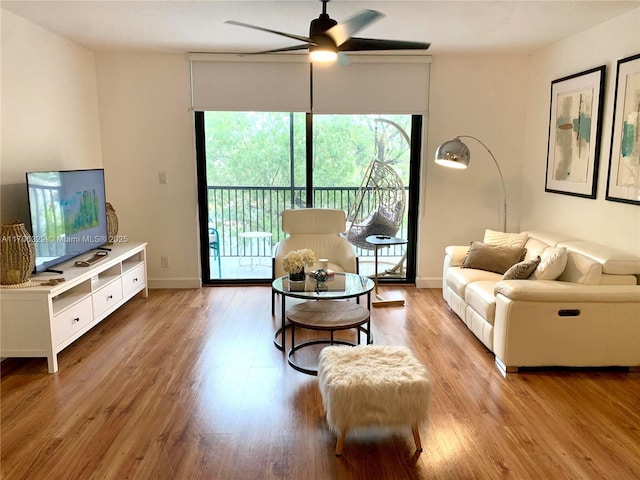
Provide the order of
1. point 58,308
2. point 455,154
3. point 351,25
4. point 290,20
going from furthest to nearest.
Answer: point 455,154 < point 290,20 < point 58,308 < point 351,25

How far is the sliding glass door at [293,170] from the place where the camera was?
506 centimetres

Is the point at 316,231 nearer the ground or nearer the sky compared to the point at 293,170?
nearer the ground

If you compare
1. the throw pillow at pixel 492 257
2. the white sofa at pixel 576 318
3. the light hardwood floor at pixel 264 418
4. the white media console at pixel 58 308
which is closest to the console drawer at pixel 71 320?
the white media console at pixel 58 308

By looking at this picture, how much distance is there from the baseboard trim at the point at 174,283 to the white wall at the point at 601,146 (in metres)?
3.55

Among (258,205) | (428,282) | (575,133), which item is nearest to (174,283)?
(258,205)

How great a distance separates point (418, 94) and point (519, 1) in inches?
71.0

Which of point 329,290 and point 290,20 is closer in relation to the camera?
point 329,290

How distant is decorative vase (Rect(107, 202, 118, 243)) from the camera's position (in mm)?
4559

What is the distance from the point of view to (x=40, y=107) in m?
3.81

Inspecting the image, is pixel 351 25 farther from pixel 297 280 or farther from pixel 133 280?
pixel 133 280

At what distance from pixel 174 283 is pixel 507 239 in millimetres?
3400

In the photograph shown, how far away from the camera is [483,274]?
13.1 feet

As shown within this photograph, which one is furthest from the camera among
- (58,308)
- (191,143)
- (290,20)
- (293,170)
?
(293,170)

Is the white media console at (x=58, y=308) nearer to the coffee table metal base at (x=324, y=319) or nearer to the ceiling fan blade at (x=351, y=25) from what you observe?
the coffee table metal base at (x=324, y=319)
